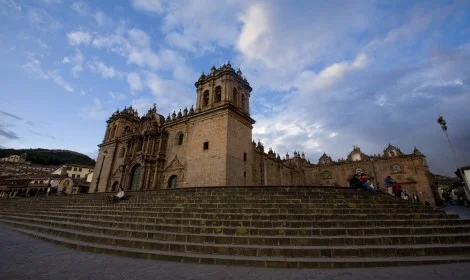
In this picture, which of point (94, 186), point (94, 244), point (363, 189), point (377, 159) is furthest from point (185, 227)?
point (377, 159)

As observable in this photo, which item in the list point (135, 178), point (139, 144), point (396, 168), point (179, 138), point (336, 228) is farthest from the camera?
point (396, 168)

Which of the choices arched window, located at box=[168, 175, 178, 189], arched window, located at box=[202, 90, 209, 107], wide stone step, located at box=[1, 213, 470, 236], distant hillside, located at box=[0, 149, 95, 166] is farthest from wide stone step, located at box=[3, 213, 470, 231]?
distant hillside, located at box=[0, 149, 95, 166]

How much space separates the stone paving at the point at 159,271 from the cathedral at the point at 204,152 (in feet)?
40.5

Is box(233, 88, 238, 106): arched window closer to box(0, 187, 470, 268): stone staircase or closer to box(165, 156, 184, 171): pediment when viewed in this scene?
box(165, 156, 184, 171): pediment

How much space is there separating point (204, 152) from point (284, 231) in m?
13.8

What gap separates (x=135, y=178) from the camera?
2422cm

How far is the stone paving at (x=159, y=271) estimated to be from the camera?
13.8 ft

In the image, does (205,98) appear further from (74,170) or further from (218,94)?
(74,170)

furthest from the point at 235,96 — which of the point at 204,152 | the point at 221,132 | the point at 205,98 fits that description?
the point at 204,152

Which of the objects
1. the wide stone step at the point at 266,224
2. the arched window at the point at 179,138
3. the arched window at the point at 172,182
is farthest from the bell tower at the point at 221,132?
the wide stone step at the point at 266,224

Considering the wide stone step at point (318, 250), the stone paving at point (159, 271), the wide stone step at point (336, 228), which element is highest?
the wide stone step at point (336, 228)

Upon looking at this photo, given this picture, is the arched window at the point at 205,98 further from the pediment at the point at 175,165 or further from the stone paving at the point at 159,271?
the stone paving at the point at 159,271

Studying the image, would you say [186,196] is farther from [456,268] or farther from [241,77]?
[241,77]

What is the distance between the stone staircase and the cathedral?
28.4 feet
